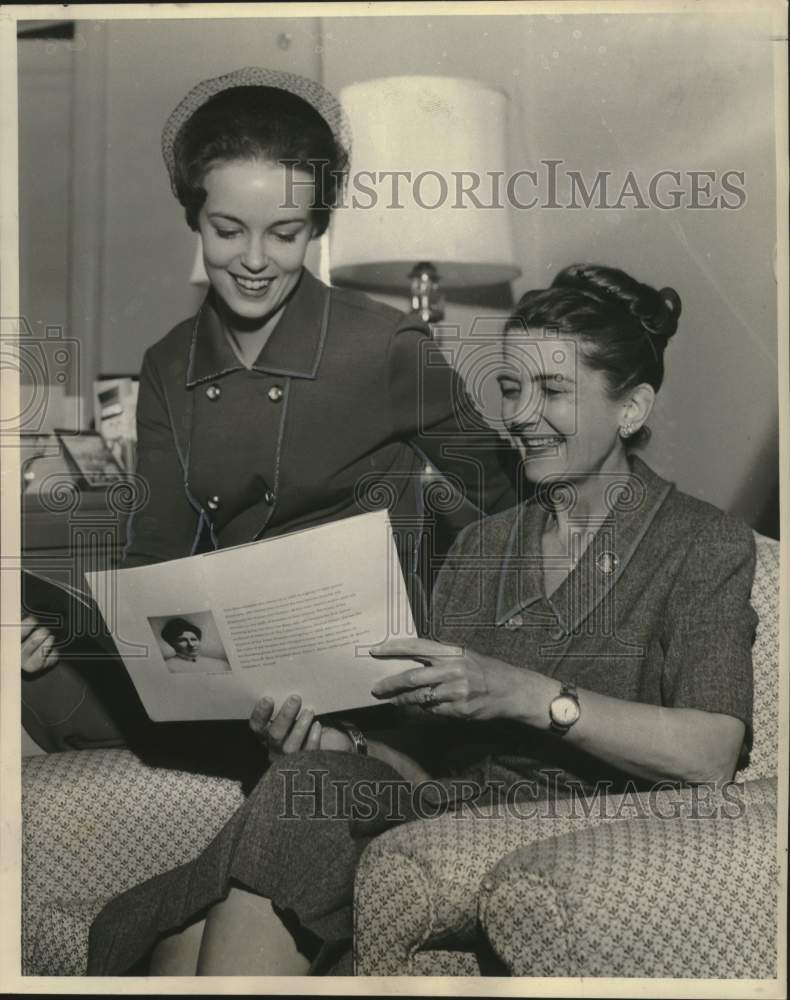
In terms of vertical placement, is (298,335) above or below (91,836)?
above

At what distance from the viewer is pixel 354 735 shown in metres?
1.67

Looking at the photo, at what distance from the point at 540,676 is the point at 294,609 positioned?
1.16ft

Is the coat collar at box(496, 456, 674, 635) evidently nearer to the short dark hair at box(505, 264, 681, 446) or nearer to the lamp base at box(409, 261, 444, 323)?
the short dark hair at box(505, 264, 681, 446)

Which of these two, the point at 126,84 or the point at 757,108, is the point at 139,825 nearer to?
the point at 126,84

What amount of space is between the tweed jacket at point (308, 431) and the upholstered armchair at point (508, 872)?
0.39 m

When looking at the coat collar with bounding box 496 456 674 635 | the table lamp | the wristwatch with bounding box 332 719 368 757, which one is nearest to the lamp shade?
the table lamp

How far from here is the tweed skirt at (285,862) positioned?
145 centimetres

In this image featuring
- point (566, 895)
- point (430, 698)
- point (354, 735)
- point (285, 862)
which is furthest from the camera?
point (354, 735)

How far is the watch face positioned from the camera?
150 centimetres

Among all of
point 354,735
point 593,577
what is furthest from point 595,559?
point 354,735

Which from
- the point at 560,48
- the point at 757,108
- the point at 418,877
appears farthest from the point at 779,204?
the point at 418,877

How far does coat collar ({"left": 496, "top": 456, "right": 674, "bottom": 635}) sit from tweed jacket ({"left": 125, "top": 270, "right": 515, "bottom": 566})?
10cm

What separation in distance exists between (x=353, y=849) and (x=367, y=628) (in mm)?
299

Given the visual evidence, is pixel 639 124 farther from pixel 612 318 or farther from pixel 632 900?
pixel 632 900
